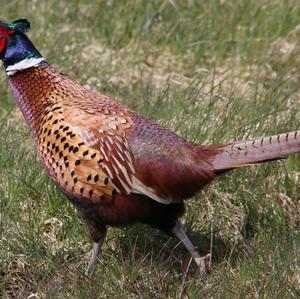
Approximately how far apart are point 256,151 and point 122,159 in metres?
0.64

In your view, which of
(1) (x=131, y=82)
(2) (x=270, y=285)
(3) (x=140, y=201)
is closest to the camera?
(2) (x=270, y=285)

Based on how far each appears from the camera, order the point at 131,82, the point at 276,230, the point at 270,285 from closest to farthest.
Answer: the point at 270,285 < the point at 276,230 < the point at 131,82

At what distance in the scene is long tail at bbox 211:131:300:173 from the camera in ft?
15.1

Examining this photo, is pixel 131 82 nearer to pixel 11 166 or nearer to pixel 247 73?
pixel 247 73

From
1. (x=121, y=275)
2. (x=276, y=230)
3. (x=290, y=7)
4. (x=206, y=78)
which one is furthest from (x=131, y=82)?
(x=121, y=275)

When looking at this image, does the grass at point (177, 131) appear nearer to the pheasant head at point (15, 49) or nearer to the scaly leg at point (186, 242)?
the scaly leg at point (186, 242)

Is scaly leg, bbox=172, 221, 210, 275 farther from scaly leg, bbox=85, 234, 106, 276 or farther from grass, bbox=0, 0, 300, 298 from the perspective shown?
scaly leg, bbox=85, 234, 106, 276

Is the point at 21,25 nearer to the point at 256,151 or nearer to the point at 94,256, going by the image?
the point at 94,256

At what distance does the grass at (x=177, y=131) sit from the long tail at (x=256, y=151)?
1.56ft

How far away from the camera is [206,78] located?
6.88 m

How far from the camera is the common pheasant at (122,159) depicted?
4.62 m

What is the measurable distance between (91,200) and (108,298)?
0.50 metres

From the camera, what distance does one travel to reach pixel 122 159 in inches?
183

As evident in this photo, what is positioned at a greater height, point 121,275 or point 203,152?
point 203,152
